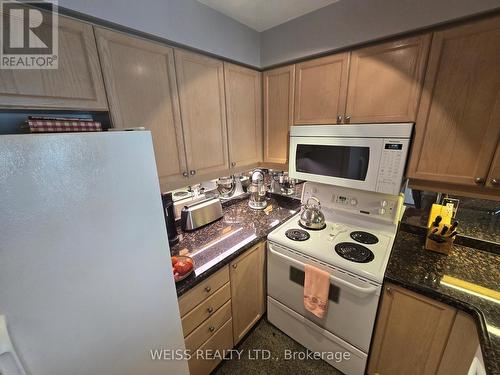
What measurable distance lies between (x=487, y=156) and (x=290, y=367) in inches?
69.3

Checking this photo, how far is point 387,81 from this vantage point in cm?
119

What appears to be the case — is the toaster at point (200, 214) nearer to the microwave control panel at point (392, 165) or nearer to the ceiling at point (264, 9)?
the microwave control panel at point (392, 165)

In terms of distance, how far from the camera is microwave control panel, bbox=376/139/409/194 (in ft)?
3.84

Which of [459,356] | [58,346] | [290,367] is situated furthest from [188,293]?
[459,356]

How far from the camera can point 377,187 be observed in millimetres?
1279

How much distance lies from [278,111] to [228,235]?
1104mm

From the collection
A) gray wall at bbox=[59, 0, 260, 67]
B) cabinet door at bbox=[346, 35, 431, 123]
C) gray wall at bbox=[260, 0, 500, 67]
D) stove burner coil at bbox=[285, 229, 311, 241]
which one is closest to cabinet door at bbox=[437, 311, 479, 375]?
stove burner coil at bbox=[285, 229, 311, 241]

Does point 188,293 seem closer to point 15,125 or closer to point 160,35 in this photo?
point 15,125

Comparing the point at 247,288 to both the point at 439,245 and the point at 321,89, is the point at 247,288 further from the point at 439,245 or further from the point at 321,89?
the point at 321,89

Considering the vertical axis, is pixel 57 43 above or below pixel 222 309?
above

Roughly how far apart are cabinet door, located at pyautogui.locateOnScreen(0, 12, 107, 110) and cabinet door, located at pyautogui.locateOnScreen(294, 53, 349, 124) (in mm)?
1264

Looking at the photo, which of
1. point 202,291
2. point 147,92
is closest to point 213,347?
point 202,291

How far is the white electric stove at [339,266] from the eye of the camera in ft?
3.84

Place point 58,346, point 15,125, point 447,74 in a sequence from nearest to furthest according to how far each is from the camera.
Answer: point 58,346
point 15,125
point 447,74
